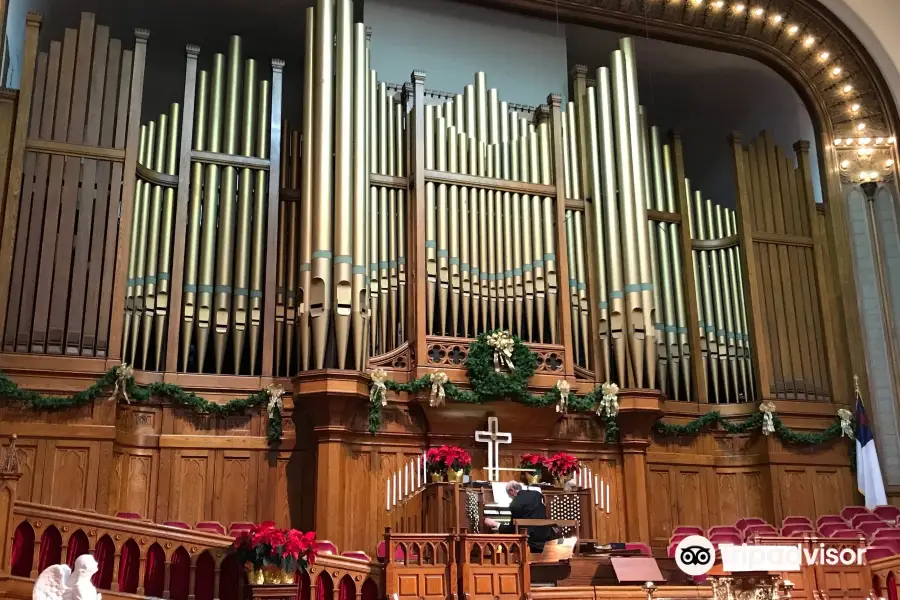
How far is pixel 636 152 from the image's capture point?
47.5ft

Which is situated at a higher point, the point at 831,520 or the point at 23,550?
the point at 831,520

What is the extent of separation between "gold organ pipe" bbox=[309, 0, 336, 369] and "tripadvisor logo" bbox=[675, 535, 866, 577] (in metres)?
5.83

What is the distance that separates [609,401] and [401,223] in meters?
3.82

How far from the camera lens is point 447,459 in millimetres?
11586

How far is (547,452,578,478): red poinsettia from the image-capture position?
12125 millimetres

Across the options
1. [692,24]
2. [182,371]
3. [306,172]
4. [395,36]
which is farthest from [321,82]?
[692,24]

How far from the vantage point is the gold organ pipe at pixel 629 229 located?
13555mm

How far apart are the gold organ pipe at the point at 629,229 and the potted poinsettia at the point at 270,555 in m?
6.54

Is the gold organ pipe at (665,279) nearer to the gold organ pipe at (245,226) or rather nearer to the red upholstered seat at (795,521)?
the red upholstered seat at (795,521)

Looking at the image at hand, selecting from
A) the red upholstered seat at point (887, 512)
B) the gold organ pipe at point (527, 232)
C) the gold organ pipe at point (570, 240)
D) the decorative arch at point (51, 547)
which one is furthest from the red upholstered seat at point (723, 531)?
the decorative arch at point (51, 547)

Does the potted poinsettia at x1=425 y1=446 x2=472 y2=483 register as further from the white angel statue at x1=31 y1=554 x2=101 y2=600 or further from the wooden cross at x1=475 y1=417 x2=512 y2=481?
the white angel statue at x1=31 y1=554 x2=101 y2=600

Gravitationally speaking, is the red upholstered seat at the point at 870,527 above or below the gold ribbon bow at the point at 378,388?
below

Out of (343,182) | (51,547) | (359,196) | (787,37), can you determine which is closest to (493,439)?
(359,196)

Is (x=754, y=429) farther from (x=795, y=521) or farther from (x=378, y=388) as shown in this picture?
(x=378, y=388)
